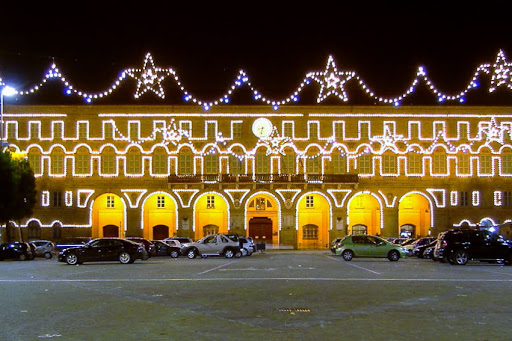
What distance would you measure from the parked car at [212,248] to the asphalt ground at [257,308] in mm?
17311

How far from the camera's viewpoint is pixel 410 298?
565 inches

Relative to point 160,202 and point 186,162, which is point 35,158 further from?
point 186,162

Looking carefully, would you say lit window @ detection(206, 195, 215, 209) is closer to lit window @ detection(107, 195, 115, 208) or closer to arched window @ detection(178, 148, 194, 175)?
arched window @ detection(178, 148, 194, 175)

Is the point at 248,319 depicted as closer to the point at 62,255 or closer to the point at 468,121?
the point at 62,255

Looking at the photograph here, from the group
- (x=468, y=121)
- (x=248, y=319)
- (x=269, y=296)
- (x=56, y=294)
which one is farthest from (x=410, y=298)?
(x=468, y=121)

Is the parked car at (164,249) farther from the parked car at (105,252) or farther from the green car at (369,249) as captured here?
Result: the green car at (369,249)

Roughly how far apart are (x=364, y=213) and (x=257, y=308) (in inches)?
1864

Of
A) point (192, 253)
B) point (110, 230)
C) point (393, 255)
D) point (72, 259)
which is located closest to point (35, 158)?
point (110, 230)

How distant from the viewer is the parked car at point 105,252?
98.5ft

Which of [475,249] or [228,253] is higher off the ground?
[475,249]

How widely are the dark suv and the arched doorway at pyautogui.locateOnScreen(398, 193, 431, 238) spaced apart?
29044mm

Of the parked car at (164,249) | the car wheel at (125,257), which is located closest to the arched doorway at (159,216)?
the parked car at (164,249)

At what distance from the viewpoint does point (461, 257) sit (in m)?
29.0

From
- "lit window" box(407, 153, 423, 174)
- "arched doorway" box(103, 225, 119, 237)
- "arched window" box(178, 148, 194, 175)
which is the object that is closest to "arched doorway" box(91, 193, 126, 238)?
"arched doorway" box(103, 225, 119, 237)
